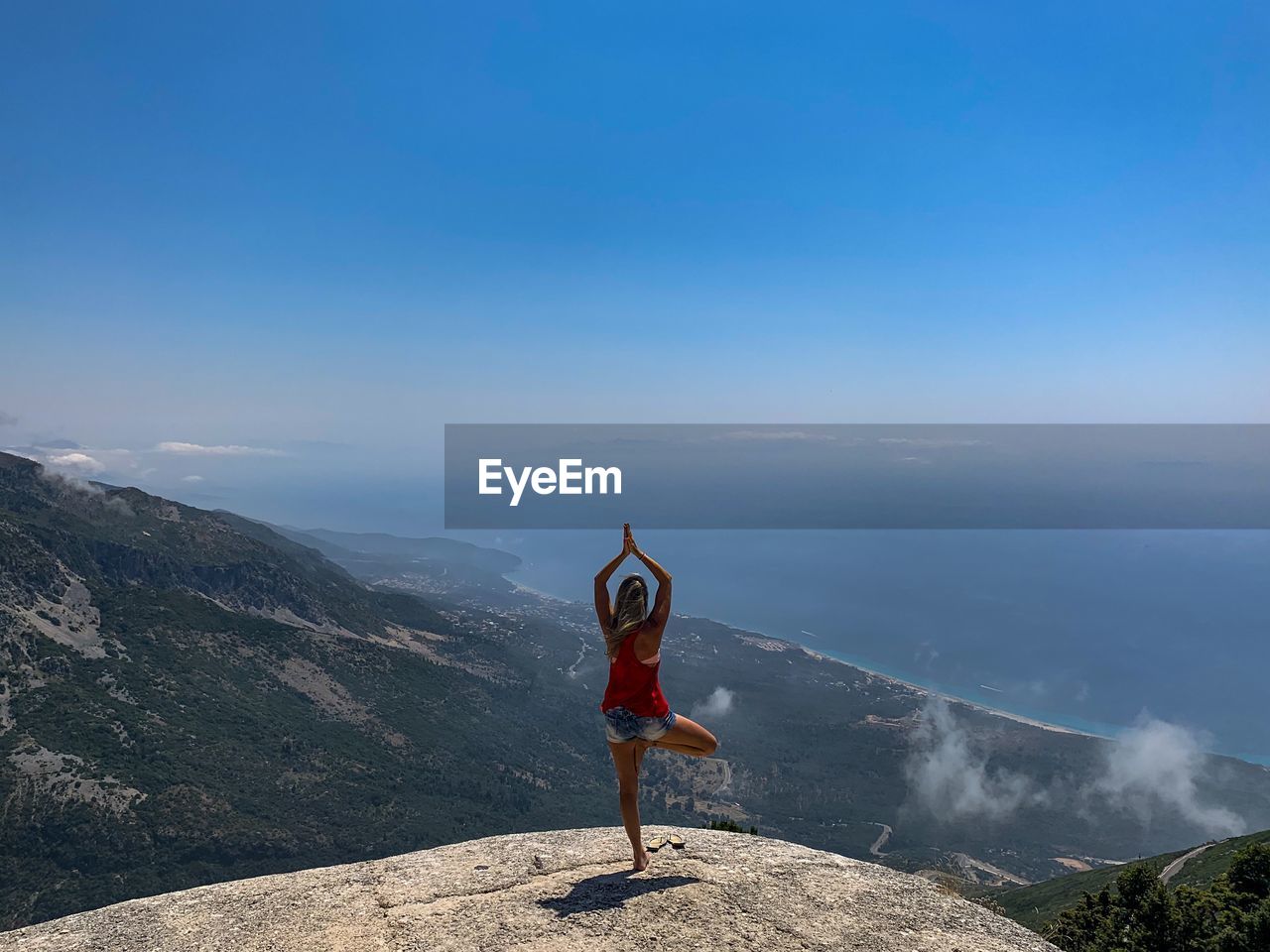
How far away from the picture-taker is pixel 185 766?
384ft

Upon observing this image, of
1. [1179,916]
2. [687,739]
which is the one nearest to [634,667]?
[687,739]

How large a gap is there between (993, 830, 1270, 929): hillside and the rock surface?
5803 cm

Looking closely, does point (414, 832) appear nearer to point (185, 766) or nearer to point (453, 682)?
point (185, 766)

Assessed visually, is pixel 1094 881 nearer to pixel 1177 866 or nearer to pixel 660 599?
pixel 1177 866

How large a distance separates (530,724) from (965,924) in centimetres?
17871

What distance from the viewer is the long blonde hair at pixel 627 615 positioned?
704 centimetres

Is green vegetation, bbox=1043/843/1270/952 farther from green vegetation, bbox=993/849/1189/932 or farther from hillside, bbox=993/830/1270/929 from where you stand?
green vegetation, bbox=993/849/1189/932

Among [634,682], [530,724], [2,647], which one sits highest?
[634,682]

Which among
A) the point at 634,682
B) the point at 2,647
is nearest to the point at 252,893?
the point at 634,682

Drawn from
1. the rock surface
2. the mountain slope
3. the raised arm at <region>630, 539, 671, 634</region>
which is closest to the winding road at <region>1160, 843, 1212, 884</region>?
the rock surface

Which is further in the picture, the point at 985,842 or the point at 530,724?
the point at 530,724

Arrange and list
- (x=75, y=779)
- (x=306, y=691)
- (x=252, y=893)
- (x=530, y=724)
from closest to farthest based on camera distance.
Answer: (x=252, y=893), (x=75, y=779), (x=306, y=691), (x=530, y=724)

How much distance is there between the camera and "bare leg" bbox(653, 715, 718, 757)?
24.0 ft

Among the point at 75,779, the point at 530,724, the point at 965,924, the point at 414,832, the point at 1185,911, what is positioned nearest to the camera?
the point at 965,924
